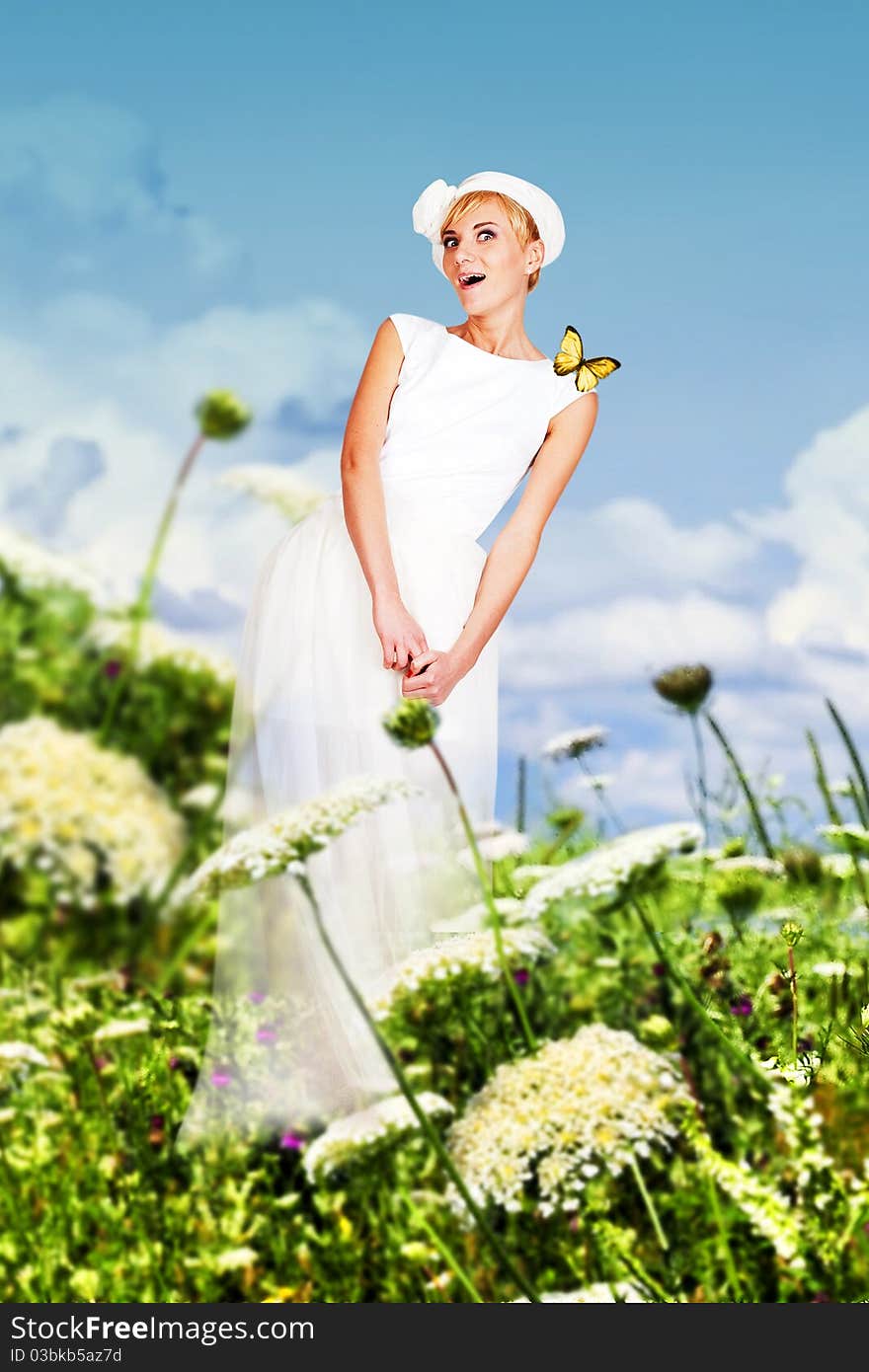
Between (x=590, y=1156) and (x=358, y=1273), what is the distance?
336 millimetres

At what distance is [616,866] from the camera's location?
1.38m

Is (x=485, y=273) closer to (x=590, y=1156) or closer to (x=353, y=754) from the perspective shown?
(x=353, y=754)

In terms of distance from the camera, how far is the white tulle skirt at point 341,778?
4.93 feet

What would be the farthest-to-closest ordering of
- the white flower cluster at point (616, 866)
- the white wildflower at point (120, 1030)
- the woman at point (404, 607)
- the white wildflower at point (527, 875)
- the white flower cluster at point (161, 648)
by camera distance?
the white flower cluster at point (161, 648), the white wildflower at point (527, 875), the white wildflower at point (120, 1030), the woman at point (404, 607), the white flower cluster at point (616, 866)

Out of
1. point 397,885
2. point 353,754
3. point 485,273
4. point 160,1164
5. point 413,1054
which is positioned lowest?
point 160,1164

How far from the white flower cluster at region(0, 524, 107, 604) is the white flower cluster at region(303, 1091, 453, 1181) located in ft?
3.03

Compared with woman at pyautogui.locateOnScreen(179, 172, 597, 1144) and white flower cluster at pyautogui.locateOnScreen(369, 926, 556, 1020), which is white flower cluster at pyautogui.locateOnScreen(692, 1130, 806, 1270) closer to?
white flower cluster at pyautogui.locateOnScreen(369, 926, 556, 1020)

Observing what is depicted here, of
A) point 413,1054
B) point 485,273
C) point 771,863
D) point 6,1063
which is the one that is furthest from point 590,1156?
point 485,273

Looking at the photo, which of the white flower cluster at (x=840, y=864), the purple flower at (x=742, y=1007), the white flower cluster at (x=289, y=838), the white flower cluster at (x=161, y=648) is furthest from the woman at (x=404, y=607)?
the white flower cluster at (x=840, y=864)

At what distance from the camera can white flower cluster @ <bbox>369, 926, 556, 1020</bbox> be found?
4.78 feet

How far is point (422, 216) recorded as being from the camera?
1.56 meters

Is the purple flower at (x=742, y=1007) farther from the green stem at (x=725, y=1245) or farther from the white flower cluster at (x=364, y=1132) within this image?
the white flower cluster at (x=364, y=1132)

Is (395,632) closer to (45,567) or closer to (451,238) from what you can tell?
(451,238)

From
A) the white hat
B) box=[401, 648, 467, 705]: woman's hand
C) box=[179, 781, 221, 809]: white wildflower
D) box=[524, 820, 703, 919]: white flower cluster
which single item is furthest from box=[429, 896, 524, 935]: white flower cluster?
the white hat
